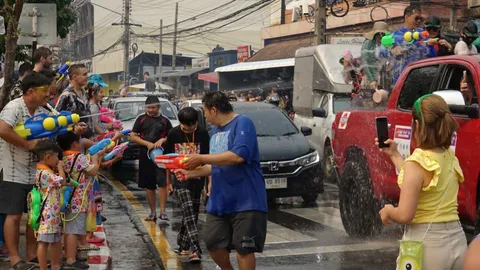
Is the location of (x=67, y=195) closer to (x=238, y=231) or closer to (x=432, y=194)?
(x=238, y=231)

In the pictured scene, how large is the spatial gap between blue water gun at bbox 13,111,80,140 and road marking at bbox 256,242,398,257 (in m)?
2.71

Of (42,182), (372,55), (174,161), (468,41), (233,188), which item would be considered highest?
(468,41)

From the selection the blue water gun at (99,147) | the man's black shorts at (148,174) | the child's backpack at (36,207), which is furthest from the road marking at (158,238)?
the child's backpack at (36,207)

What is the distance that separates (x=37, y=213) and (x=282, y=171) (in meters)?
5.59

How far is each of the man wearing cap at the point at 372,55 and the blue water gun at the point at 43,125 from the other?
14.8ft

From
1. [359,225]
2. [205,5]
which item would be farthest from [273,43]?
[359,225]

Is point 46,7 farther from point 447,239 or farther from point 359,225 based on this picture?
point 447,239

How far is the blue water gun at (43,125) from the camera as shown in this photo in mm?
6984

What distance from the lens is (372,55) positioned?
10.6 meters

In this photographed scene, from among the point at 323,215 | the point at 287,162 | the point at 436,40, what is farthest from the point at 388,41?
the point at 287,162

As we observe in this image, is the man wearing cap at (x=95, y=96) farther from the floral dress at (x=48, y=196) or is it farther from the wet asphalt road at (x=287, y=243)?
the floral dress at (x=48, y=196)

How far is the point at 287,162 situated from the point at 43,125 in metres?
5.66

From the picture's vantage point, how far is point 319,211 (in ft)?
38.9

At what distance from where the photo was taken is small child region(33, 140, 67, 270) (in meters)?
6.98
